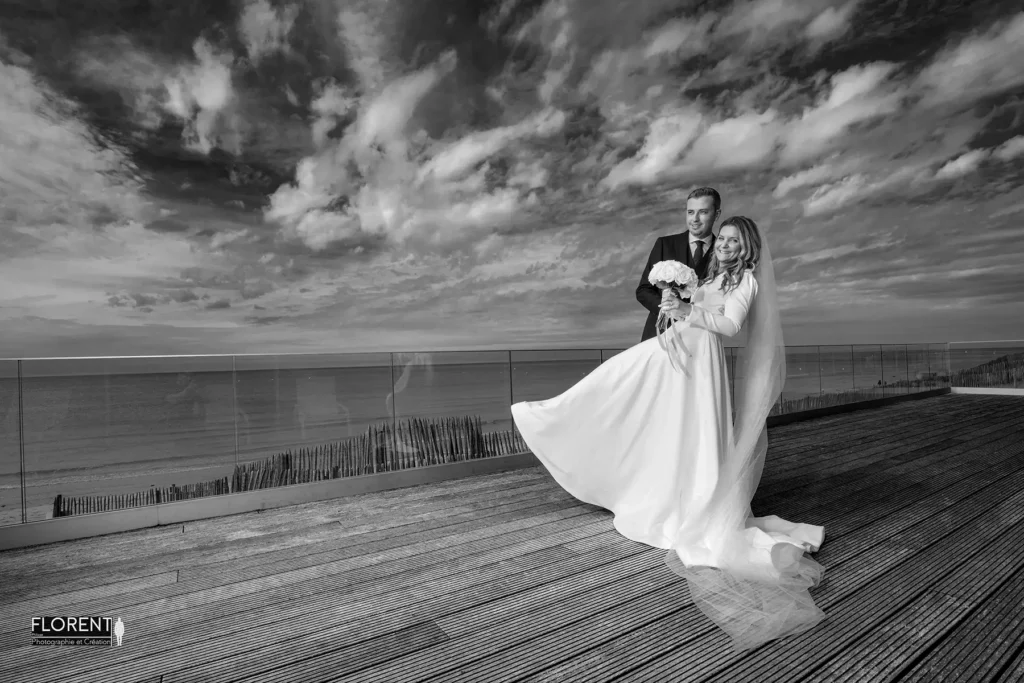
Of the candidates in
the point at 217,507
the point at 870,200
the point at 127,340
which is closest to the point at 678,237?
the point at 217,507

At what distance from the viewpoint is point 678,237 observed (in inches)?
119

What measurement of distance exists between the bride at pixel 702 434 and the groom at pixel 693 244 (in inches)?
10.8

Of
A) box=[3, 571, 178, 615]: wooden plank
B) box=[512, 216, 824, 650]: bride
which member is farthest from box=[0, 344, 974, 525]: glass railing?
box=[512, 216, 824, 650]: bride

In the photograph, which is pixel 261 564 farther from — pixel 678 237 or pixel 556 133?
pixel 556 133

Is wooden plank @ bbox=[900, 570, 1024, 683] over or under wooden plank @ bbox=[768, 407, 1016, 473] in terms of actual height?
over

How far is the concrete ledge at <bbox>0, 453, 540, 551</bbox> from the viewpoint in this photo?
2.72 meters

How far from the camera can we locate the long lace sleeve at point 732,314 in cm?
241

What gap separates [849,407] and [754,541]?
19.8 ft

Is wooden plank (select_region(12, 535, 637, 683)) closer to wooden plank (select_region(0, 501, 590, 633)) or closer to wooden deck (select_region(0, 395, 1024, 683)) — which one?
wooden deck (select_region(0, 395, 1024, 683))

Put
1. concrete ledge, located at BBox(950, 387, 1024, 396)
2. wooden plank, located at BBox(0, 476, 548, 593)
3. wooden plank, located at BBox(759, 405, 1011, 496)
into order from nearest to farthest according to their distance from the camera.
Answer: wooden plank, located at BBox(0, 476, 548, 593) < wooden plank, located at BBox(759, 405, 1011, 496) < concrete ledge, located at BBox(950, 387, 1024, 396)

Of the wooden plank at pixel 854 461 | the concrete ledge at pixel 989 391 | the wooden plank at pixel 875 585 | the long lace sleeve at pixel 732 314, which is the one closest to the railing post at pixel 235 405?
the long lace sleeve at pixel 732 314

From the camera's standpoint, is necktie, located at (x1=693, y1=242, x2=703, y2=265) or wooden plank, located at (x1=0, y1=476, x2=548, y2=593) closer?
wooden plank, located at (x1=0, y1=476, x2=548, y2=593)

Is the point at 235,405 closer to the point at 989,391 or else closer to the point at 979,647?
the point at 979,647

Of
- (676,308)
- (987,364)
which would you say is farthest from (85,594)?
(987,364)
